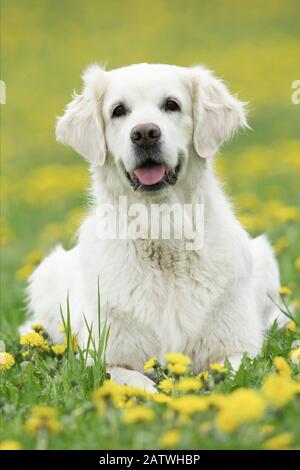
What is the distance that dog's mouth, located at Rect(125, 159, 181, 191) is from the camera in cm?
482

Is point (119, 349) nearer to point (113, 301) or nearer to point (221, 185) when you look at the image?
point (113, 301)

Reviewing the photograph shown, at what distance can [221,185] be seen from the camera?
5.39 meters

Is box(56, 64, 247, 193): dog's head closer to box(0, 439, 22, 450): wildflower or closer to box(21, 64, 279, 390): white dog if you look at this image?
box(21, 64, 279, 390): white dog

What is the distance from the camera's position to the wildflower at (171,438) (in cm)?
312

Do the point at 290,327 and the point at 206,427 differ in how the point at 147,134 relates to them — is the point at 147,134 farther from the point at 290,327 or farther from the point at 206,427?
the point at 206,427

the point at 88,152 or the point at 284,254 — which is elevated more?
the point at 284,254

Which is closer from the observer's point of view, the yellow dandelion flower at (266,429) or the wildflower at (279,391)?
the wildflower at (279,391)

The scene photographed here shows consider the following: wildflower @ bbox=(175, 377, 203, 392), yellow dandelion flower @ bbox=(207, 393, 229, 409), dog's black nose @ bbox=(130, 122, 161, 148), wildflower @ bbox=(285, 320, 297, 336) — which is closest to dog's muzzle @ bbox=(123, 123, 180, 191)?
dog's black nose @ bbox=(130, 122, 161, 148)

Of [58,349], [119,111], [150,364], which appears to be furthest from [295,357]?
[119,111]

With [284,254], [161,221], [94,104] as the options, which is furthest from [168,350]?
[284,254]

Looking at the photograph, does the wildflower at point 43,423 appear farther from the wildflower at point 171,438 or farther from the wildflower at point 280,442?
the wildflower at point 280,442

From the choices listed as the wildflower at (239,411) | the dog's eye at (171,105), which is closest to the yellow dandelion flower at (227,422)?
the wildflower at (239,411)

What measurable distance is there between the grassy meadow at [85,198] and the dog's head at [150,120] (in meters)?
0.96
